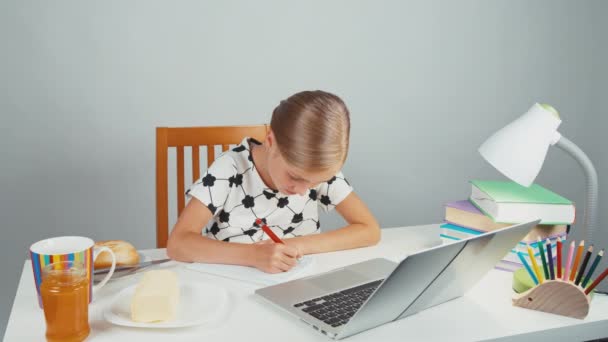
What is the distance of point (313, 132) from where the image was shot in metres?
1.09

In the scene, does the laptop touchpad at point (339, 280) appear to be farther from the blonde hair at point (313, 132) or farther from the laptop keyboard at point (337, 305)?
the blonde hair at point (313, 132)

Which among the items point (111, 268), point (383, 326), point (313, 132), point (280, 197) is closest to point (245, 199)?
point (280, 197)

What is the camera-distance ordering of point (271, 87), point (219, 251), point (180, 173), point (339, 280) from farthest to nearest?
point (271, 87) → point (180, 173) → point (219, 251) → point (339, 280)

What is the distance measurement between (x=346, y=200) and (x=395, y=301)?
0.62 m

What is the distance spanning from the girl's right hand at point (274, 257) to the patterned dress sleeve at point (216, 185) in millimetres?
228

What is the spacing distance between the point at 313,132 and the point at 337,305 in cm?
36

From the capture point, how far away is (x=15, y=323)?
2.75ft

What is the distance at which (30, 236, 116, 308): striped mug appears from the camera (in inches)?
33.8

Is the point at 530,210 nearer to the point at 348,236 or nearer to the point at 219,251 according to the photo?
the point at 348,236

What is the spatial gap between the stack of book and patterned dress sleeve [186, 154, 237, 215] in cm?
53

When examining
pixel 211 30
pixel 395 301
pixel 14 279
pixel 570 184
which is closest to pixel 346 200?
pixel 395 301

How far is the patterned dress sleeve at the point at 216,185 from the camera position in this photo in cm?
→ 126

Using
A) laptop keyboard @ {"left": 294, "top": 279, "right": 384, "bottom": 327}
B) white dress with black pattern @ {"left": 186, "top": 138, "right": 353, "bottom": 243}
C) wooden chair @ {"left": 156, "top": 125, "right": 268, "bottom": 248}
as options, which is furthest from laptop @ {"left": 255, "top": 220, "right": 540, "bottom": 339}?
wooden chair @ {"left": 156, "top": 125, "right": 268, "bottom": 248}

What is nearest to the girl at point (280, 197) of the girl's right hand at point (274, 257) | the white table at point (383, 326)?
the girl's right hand at point (274, 257)
